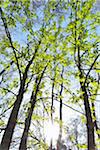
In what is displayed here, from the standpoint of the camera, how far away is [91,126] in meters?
9.34

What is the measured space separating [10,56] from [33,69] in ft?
4.78

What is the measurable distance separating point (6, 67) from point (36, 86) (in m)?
2.00

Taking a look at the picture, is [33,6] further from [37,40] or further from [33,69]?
[33,69]

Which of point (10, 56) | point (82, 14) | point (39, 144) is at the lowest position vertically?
point (39, 144)

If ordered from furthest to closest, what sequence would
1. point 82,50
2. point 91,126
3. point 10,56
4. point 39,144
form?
point 39,144 → point 10,56 → point 82,50 → point 91,126

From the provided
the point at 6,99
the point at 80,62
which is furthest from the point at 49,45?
the point at 6,99

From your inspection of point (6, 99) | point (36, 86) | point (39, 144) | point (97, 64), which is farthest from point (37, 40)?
point (39, 144)

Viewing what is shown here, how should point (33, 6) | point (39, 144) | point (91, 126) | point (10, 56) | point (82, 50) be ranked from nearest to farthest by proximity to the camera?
point (91, 126), point (82, 50), point (33, 6), point (10, 56), point (39, 144)

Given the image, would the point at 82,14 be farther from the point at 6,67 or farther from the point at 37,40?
the point at 6,67

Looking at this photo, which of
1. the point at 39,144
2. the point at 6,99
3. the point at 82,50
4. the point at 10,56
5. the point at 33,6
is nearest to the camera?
the point at 82,50

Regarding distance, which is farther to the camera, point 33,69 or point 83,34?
point 33,69

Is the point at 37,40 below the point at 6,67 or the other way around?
the other way around

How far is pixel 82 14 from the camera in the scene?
11523 millimetres

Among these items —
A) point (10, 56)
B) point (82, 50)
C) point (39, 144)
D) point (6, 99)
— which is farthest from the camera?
point (39, 144)
